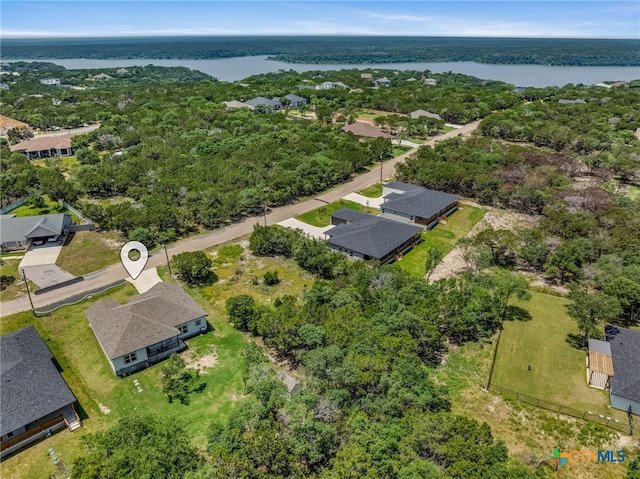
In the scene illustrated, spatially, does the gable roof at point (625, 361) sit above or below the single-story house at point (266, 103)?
below

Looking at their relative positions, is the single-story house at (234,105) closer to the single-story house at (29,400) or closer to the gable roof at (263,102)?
the gable roof at (263,102)

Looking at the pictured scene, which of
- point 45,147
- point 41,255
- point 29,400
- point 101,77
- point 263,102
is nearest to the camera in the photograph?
point 29,400

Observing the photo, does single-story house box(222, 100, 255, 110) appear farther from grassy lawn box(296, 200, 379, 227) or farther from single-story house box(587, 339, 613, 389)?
single-story house box(587, 339, 613, 389)

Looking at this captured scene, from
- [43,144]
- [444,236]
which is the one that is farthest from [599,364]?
[43,144]

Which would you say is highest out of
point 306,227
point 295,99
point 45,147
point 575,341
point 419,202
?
point 295,99

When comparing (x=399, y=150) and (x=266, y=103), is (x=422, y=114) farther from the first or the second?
(x=266, y=103)

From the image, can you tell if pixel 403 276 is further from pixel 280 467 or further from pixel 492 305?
pixel 280 467
